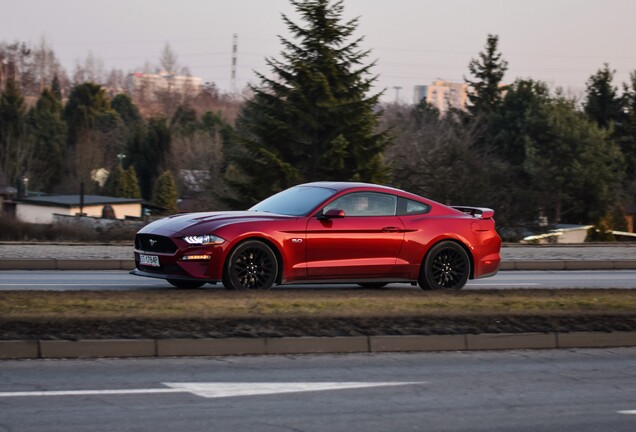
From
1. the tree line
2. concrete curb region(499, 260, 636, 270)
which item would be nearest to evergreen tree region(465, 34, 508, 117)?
the tree line

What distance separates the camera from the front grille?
1259 cm

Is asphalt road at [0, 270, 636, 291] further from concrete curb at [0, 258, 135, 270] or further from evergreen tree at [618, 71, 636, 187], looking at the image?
evergreen tree at [618, 71, 636, 187]

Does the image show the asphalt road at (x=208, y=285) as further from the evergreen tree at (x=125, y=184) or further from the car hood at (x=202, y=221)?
the evergreen tree at (x=125, y=184)

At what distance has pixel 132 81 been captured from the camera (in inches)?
7224

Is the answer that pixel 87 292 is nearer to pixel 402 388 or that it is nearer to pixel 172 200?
pixel 402 388

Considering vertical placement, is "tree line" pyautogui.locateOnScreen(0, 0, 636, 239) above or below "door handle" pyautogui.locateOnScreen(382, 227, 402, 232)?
above

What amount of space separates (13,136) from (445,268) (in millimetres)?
87996

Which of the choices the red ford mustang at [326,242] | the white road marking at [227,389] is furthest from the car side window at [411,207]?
the white road marking at [227,389]

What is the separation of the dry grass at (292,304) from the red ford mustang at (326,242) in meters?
0.41

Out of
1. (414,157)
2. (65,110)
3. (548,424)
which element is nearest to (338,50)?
(414,157)

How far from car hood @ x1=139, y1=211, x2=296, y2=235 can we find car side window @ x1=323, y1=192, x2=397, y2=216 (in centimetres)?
80

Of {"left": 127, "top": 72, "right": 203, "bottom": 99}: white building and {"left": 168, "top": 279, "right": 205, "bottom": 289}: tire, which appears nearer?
{"left": 168, "top": 279, "right": 205, "bottom": 289}: tire

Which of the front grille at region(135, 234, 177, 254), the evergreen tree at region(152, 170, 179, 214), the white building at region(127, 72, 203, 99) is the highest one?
the white building at region(127, 72, 203, 99)

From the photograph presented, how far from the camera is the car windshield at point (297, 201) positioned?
44.0ft
